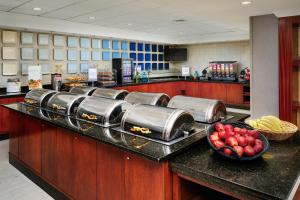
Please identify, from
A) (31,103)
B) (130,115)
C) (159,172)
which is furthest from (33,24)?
(159,172)

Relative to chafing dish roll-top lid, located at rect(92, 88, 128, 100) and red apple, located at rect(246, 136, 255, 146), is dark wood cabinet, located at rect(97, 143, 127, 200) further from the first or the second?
chafing dish roll-top lid, located at rect(92, 88, 128, 100)

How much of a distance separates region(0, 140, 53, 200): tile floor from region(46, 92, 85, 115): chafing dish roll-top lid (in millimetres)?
965

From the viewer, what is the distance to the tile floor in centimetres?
284

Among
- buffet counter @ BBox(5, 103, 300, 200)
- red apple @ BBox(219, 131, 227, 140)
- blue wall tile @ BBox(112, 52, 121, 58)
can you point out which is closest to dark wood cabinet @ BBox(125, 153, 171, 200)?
buffet counter @ BBox(5, 103, 300, 200)

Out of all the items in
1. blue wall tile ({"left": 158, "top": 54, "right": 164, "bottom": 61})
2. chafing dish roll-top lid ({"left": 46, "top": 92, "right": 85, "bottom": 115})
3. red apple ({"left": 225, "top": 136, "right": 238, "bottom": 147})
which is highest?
blue wall tile ({"left": 158, "top": 54, "right": 164, "bottom": 61})

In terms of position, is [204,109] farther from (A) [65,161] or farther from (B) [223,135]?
(A) [65,161]

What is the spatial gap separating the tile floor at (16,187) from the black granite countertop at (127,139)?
2.87 ft

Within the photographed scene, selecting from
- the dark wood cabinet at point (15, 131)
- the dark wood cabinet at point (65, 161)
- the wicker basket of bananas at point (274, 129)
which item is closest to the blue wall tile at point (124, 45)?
the dark wood cabinet at point (15, 131)

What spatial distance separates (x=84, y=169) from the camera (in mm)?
2346

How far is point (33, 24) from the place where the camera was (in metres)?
5.18

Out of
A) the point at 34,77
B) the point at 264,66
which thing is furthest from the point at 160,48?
the point at 264,66

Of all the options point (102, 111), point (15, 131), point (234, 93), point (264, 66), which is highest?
point (264, 66)

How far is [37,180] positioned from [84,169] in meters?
1.12

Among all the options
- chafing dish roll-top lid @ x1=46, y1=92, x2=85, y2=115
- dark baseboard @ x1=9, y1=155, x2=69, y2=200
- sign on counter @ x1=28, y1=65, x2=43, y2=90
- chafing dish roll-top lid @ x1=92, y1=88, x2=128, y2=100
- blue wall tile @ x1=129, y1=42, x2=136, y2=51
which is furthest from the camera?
blue wall tile @ x1=129, y1=42, x2=136, y2=51
